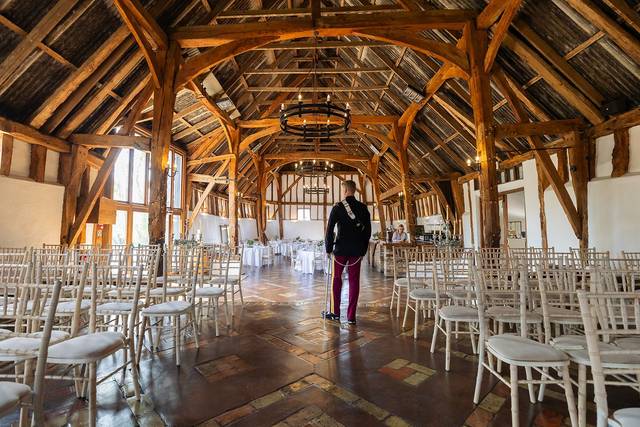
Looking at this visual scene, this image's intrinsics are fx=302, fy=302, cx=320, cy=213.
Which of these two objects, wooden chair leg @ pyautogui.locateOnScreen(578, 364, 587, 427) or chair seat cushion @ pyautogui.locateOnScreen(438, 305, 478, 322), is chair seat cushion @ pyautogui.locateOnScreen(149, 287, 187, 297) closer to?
chair seat cushion @ pyautogui.locateOnScreen(438, 305, 478, 322)

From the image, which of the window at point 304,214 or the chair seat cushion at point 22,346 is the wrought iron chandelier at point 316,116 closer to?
the chair seat cushion at point 22,346

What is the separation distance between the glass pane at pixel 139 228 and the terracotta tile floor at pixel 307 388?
6.62m

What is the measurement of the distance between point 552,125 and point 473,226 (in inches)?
210

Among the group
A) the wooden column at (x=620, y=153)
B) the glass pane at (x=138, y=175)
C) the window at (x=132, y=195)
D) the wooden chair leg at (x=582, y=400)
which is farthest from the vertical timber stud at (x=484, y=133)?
the glass pane at (x=138, y=175)

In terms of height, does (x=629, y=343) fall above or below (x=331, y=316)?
above

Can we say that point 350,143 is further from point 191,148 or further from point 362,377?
point 362,377

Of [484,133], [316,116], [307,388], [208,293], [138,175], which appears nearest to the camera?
[307,388]

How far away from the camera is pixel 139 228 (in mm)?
9008

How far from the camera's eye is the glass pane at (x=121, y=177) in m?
7.99

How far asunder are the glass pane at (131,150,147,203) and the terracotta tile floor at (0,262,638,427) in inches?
270

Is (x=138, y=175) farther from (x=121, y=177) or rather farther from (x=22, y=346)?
(x=22, y=346)

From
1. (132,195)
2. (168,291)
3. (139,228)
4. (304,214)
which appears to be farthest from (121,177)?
(304,214)

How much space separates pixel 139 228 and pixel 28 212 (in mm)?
3559

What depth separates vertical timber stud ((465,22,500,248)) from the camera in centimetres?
496
